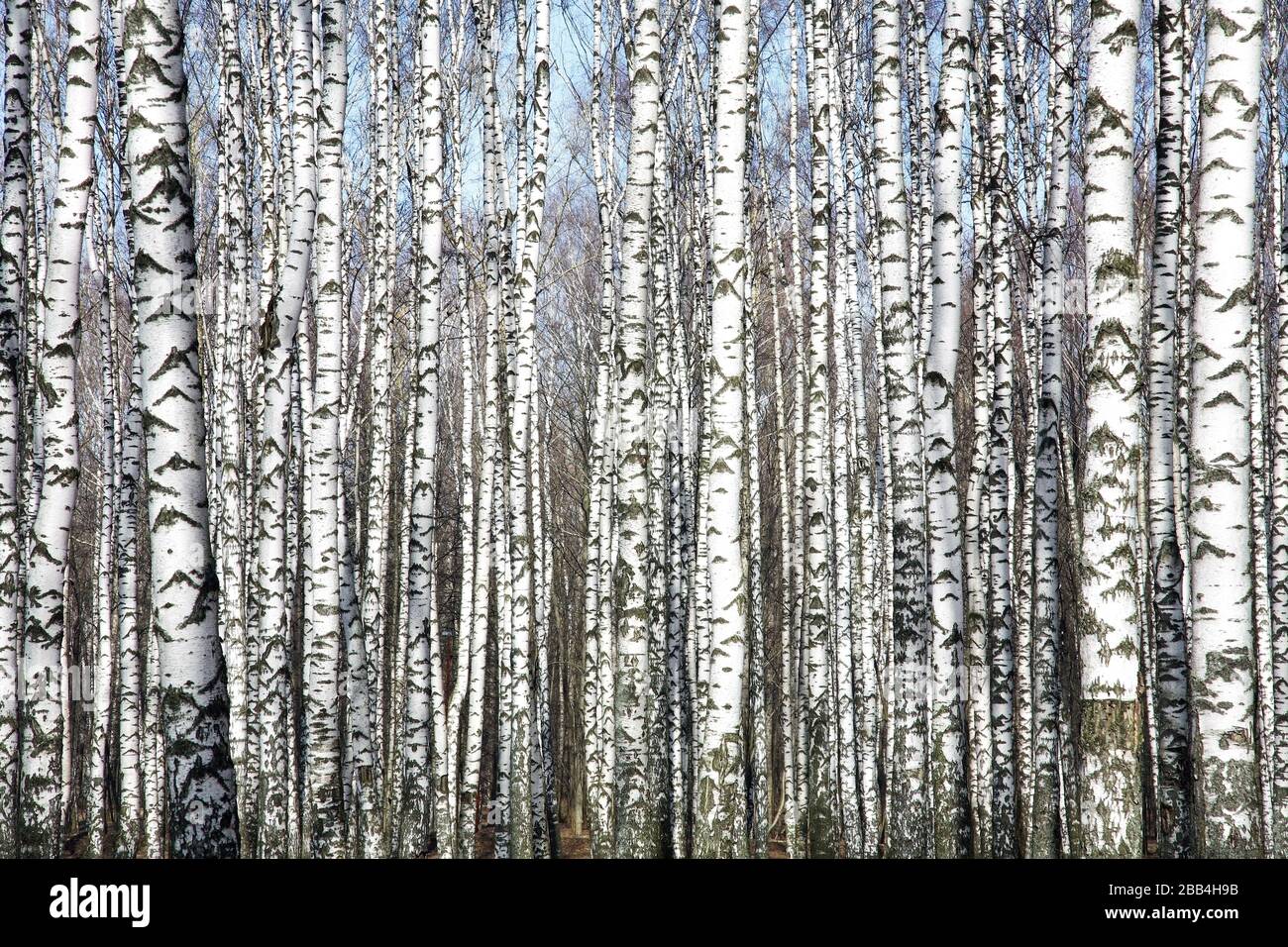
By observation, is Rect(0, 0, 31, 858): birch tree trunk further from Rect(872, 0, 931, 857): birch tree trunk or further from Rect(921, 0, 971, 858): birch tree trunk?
Rect(921, 0, 971, 858): birch tree trunk

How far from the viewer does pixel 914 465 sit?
7.38m

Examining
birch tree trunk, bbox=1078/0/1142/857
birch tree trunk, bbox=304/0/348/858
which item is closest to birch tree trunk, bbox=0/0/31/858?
birch tree trunk, bbox=304/0/348/858

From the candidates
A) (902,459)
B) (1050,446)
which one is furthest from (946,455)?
(1050,446)

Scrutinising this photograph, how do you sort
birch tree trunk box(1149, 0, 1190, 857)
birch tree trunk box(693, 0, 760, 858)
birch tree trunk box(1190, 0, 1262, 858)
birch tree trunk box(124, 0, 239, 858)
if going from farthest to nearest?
birch tree trunk box(1149, 0, 1190, 857) < birch tree trunk box(693, 0, 760, 858) < birch tree trunk box(1190, 0, 1262, 858) < birch tree trunk box(124, 0, 239, 858)

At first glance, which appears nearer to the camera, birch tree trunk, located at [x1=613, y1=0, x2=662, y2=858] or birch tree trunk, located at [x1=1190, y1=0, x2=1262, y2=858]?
birch tree trunk, located at [x1=1190, y1=0, x2=1262, y2=858]

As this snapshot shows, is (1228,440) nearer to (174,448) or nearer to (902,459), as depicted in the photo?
(902,459)

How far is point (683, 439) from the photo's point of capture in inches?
389

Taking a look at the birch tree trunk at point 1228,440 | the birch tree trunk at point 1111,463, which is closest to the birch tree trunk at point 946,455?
the birch tree trunk at point 1228,440

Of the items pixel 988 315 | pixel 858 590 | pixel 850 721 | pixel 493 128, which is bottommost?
pixel 850 721

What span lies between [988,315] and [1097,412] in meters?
5.25

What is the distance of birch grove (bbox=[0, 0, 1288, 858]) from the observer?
443cm

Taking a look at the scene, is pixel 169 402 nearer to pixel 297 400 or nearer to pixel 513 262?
pixel 297 400

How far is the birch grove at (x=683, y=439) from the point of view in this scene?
4.43 meters
